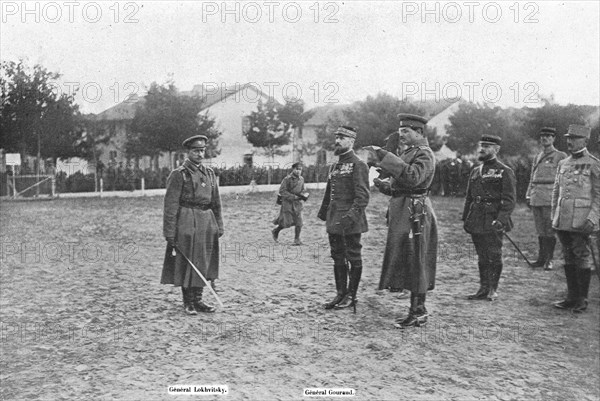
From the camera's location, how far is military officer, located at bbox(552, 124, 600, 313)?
623cm

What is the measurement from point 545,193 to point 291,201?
474 centimetres

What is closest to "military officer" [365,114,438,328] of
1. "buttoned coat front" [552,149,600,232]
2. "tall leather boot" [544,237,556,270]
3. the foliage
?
"buttoned coat front" [552,149,600,232]

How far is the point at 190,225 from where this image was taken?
6.01 m

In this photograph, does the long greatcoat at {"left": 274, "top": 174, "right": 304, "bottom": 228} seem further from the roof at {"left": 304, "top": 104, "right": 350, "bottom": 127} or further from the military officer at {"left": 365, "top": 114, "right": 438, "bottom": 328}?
the roof at {"left": 304, "top": 104, "right": 350, "bottom": 127}

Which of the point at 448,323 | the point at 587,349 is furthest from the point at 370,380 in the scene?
the point at 587,349

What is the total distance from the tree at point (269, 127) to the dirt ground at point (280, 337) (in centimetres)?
2909

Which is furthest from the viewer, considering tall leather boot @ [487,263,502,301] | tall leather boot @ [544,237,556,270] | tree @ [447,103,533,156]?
tree @ [447,103,533,156]

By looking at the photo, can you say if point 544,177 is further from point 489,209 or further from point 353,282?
point 353,282

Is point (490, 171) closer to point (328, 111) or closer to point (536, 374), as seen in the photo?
point (536, 374)

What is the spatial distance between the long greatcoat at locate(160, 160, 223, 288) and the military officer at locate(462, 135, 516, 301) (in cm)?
307

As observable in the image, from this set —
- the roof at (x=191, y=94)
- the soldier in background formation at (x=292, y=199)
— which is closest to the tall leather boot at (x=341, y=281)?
the soldier in background formation at (x=292, y=199)

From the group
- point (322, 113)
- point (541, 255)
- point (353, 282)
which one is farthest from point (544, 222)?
point (322, 113)

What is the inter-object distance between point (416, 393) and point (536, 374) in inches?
43.6

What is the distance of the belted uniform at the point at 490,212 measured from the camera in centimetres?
662
